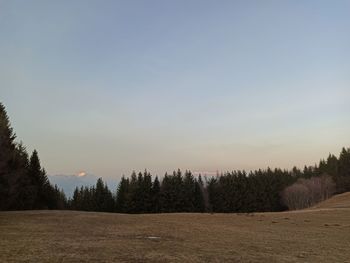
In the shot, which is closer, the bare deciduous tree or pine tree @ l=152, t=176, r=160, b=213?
pine tree @ l=152, t=176, r=160, b=213

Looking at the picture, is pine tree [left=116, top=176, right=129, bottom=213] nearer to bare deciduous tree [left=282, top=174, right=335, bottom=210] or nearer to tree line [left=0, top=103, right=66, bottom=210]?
tree line [left=0, top=103, right=66, bottom=210]

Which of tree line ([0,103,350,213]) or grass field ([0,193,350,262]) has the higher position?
tree line ([0,103,350,213])

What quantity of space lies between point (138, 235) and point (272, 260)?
944 cm

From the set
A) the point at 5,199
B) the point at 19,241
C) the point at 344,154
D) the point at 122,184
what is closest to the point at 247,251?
the point at 19,241

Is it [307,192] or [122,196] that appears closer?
[122,196]

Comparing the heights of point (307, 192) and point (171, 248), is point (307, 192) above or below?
above

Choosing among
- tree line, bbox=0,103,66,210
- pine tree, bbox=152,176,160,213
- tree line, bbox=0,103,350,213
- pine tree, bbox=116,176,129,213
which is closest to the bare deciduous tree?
tree line, bbox=0,103,350,213

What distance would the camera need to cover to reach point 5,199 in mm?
53906

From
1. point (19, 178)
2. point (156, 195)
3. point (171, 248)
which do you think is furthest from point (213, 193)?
point (171, 248)

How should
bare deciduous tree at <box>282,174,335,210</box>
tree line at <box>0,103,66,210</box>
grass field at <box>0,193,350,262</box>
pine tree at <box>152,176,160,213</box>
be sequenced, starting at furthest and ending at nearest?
bare deciduous tree at <box>282,174,335,210</box> < pine tree at <box>152,176,160,213</box> < tree line at <box>0,103,66,210</box> < grass field at <box>0,193,350,262</box>

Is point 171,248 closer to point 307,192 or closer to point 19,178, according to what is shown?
point 19,178

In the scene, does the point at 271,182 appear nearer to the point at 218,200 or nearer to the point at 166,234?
the point at 218,200

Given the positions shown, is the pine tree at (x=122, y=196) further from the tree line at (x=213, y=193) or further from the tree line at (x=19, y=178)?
the tree line at (x=19, y=178)

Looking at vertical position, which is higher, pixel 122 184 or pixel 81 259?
pixel 122 184
